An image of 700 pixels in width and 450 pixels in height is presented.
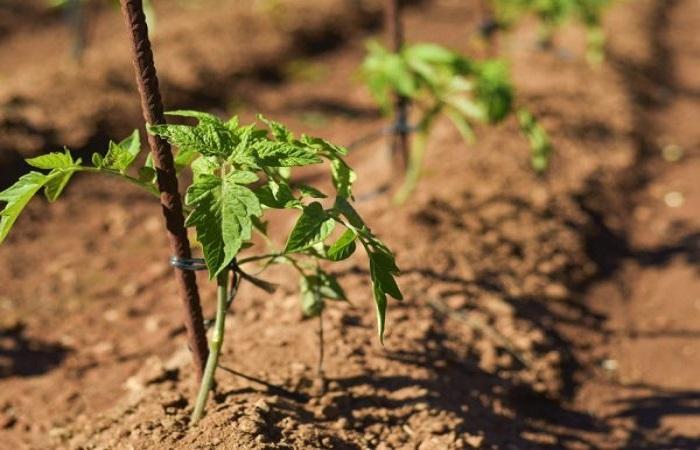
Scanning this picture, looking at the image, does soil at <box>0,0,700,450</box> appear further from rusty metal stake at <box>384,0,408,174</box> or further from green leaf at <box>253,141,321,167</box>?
green leaf at <box>253,141,321,167</box>

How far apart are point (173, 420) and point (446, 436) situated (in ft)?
2.41

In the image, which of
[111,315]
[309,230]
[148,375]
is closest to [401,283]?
[148,375]

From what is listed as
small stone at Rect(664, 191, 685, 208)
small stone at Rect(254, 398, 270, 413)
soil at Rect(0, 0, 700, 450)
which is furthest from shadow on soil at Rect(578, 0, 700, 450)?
small stone at Rect(254, 398, 270, 413)

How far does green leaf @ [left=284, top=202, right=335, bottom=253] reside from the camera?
70.8 inches

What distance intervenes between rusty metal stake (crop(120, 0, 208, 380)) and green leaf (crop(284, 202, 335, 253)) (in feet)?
1.26

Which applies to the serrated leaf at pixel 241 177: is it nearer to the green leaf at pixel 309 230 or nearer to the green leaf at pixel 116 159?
the green leaf at pixel 309 230

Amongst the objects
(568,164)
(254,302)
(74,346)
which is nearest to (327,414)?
(254,302)

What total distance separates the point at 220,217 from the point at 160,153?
1.14 ft

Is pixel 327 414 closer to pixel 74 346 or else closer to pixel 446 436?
pixel 446 436

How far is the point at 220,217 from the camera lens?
1749 mm

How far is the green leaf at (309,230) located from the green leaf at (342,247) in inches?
1.1

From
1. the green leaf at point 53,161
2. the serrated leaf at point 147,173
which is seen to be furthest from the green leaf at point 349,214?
the green leaf at point 53,161

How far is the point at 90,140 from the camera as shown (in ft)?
14.5

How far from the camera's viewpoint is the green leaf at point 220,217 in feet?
5.65
